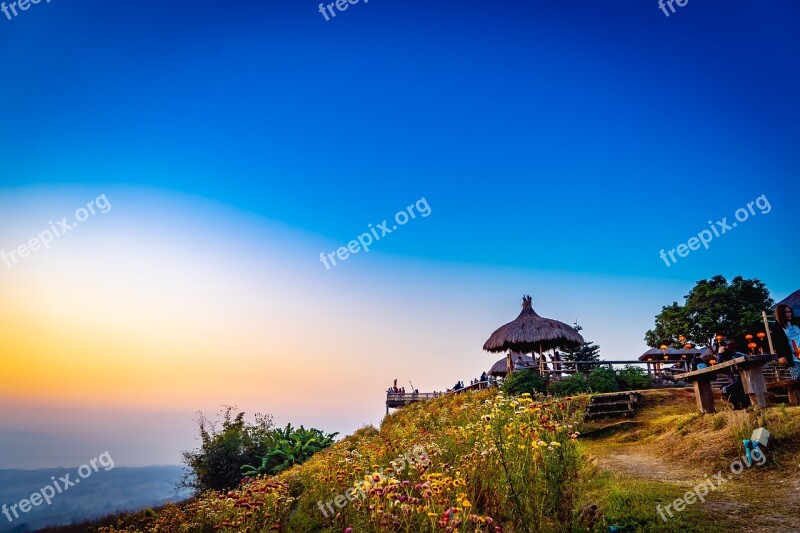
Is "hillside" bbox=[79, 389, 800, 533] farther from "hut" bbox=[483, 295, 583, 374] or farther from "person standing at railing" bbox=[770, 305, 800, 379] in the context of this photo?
"hut" bbox=[483, 295, 583, 374]

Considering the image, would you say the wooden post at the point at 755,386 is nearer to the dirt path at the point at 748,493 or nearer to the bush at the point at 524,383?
the dirt path at the point at 748,493

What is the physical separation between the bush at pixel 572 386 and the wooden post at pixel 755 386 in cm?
788

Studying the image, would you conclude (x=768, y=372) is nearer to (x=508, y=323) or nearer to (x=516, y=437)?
(x=508, y=323)

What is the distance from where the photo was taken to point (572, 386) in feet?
51.4

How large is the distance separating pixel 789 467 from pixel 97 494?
40195 mm

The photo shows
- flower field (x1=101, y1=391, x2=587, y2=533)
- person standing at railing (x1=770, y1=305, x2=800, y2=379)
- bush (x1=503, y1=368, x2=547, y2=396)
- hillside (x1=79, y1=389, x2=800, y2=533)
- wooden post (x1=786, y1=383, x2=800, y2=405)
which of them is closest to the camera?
flower field (x1=101, y1=391, x2=587, y2=533)

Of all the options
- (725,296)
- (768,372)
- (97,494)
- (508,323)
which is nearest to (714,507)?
(508,323)

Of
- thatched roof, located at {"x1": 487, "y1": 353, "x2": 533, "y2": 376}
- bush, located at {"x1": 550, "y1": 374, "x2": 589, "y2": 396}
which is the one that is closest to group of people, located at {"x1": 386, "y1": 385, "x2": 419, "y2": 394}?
thatched roof, located at {"x1": 487, "y1": 353, "x2": 533, "y2": 376}

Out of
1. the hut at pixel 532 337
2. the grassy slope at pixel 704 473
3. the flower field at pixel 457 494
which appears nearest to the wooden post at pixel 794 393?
the grassy slope at pixel 704 473

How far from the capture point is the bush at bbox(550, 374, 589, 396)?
15492mm

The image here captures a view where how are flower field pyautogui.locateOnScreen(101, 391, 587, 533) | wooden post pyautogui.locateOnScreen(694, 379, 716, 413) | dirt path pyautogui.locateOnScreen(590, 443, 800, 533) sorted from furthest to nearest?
1. wooden post pyautogui.locateOnScreen(694, 379, 716, 413)
2. dirt path pyautogui.locateOnScreen(590, 443, 800, 533)
3. flower field pyautogui.locateOnScreen(101, 391, 587, 533)

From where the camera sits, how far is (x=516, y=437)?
4.52 metres

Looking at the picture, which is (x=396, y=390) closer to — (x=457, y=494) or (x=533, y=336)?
(x=533, y=336)

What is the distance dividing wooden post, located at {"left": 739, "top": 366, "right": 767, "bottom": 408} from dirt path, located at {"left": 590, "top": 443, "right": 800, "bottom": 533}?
2.08 meters
